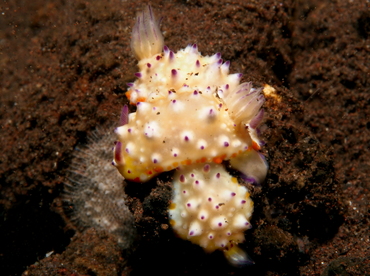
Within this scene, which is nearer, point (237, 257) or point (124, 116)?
point (237, 257)

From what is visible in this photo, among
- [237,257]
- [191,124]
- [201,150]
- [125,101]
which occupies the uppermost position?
[191,124]

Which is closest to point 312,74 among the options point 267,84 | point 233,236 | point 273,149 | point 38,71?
point 267,84

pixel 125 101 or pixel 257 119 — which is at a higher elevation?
pixel 257 119

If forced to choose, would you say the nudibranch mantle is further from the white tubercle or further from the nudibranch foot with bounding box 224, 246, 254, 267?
the nudibranch foot with bounding box 224, 246, 254, 267

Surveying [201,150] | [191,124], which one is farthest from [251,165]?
[191,124]

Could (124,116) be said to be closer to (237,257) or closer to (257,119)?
(257,119)

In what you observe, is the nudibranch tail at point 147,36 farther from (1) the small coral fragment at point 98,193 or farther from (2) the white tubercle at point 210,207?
(2) the white tubercle at point 210,207

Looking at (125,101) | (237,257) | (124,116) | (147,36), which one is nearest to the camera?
(237,257)

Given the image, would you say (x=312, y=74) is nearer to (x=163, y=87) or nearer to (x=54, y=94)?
(x=163, y=87)

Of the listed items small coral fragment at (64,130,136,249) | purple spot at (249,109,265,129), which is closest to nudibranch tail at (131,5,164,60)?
small coral fragment at (64,130,136,249)
